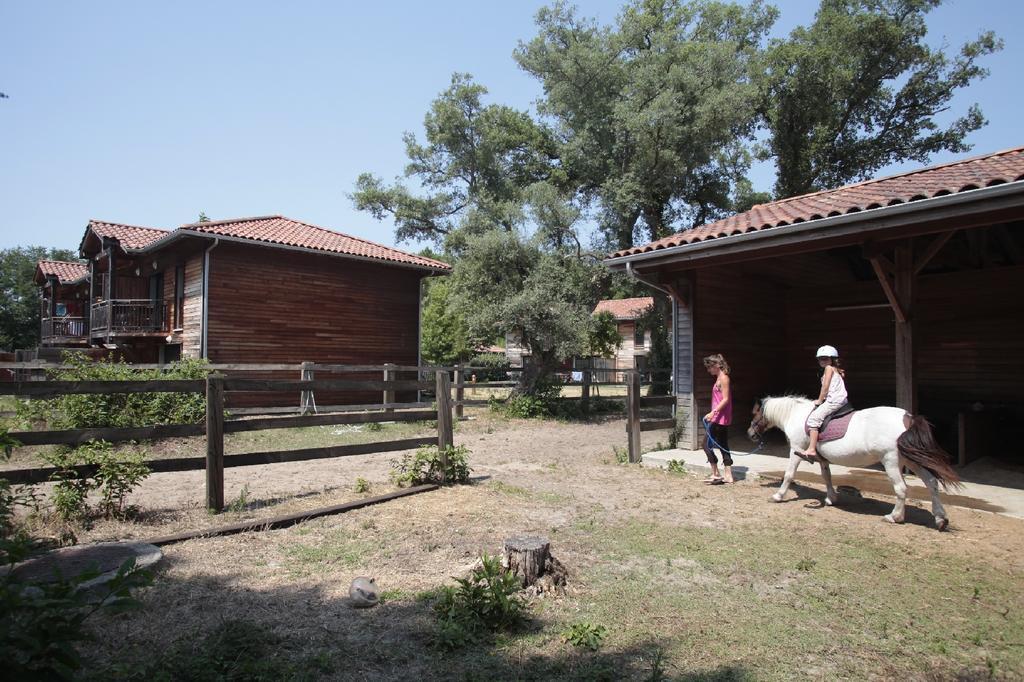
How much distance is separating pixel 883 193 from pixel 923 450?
332 cm

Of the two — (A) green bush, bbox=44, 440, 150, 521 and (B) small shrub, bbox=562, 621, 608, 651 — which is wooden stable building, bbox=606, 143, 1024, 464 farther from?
(A) green bush, bbox=44, 440, 150, 521

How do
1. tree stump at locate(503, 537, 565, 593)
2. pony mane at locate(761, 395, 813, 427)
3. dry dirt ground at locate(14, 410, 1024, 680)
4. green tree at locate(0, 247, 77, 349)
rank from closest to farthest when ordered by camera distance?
1. dry dirt ground at locate(14, 410, 1024, 680)
2. tree stump at locate(503, 537, 565, 593)
3. pony mane at locate(761, 395, 813, 427)
4. green tree at locate(0, 247, 77, 349)

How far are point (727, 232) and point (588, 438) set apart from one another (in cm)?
610

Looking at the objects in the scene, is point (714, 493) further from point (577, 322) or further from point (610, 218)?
point (610, 218)

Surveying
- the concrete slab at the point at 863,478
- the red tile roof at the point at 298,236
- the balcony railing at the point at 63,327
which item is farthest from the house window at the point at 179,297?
the concrete slab at the point at 863,478

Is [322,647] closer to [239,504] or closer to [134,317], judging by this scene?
[239,504]

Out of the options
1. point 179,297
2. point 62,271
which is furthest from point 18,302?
point 179,297

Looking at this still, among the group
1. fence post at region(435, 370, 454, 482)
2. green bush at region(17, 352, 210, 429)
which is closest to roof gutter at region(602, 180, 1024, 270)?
fence post at region(435, 370, 454, 482)

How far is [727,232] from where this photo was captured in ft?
26.2

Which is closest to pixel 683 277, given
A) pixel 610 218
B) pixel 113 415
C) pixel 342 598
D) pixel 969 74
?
pixel 342 598

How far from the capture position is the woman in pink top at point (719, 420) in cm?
755

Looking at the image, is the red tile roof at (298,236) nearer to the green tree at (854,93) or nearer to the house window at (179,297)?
the house window at (179,297)

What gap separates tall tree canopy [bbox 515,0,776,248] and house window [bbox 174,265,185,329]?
45.7ft

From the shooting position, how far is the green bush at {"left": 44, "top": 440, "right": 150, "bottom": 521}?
493cm
